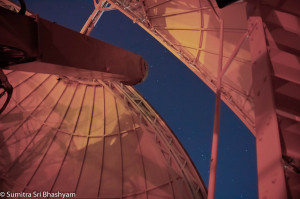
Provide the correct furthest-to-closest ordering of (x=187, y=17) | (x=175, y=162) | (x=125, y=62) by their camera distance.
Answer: (x=175, y=162) → (x=187, y=17) → (x=125, y=62)

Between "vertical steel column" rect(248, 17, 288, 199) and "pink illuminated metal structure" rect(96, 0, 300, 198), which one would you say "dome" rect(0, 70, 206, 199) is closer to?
"pink illuminated metal structure" rect(96, 0, 300, 198)

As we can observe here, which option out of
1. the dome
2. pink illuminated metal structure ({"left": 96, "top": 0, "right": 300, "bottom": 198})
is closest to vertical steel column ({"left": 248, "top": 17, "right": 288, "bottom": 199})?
pink illuminated metal structure ({"left": 96, "top": 0, "right": 300, "bottom": 198})

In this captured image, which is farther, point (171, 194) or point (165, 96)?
point (165, 96)

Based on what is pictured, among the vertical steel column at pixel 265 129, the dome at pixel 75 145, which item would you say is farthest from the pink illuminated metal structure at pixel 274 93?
the dome at pixel 75 145

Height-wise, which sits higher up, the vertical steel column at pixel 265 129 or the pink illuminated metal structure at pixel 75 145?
the vertical steel column at pixel 265 129

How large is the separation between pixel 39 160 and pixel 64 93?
544 centimetres

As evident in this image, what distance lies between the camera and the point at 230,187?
45438 mm

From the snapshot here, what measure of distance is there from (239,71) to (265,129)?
9.68 metres

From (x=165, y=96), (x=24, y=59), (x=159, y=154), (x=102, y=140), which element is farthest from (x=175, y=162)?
(x=165, y=96)

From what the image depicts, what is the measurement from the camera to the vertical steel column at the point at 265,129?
265 centimetres

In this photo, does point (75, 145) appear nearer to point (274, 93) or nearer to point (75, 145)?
point (75, 145)

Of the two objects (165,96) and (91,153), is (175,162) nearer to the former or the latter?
(91,153)

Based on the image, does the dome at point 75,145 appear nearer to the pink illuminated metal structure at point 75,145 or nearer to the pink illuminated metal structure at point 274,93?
the pink illuminated metal structure at point 75,145

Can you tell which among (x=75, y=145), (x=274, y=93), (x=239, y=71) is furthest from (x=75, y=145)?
(x=274, y=93)
